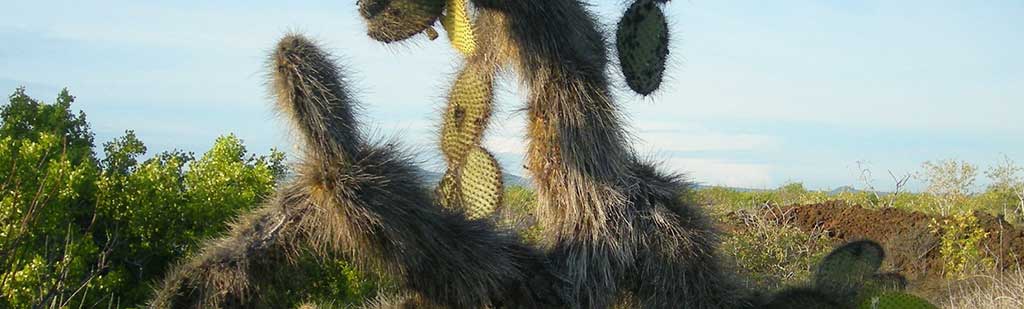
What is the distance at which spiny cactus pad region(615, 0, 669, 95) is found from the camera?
467 centimetres

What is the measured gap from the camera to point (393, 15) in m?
4.34

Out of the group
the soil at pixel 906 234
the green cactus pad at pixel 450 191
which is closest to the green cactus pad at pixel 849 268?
the green cactus pad at pixel 450 191

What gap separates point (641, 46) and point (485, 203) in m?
0.92

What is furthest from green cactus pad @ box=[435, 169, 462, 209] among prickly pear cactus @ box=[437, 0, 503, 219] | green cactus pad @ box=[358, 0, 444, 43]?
green cactus pad @ box=[358, 0, 444, 43]

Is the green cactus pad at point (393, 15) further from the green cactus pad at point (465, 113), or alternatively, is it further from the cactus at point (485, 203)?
the green cactus pad at point (465, 113)

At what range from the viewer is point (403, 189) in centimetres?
389

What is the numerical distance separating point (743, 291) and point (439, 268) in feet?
5.48

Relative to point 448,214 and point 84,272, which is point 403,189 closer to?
point 448,214

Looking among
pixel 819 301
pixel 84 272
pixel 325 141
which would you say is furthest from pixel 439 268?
pixel 84 272

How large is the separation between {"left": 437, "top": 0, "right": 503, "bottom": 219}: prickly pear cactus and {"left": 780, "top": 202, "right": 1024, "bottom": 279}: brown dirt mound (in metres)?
6.53

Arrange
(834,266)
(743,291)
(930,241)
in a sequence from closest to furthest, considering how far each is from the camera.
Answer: (743,291)
(834,266)
(930,241)

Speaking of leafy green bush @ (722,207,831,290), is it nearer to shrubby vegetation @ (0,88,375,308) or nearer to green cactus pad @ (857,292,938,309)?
green cactus pad @ (857,292,938,309)

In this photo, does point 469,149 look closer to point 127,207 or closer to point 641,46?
point 641,46

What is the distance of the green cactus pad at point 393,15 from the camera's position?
14.2 ft
